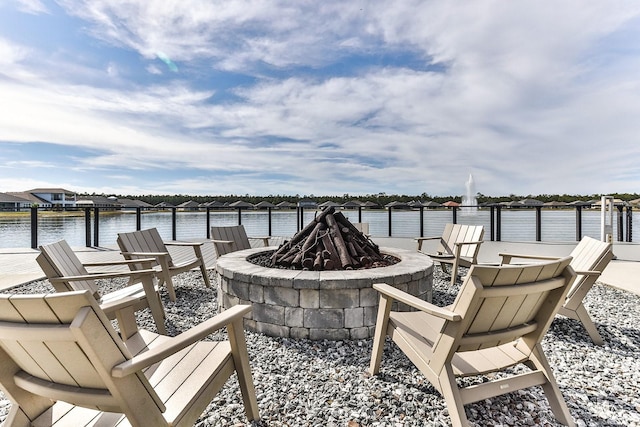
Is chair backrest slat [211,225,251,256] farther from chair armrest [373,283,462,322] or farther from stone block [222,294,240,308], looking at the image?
chair armrest [373,283,462,322]

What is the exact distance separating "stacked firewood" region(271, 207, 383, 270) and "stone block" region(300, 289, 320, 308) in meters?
0.53

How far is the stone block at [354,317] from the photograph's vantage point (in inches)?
112

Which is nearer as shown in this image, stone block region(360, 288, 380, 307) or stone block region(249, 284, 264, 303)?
stone block region(360, 288, 380, 307)

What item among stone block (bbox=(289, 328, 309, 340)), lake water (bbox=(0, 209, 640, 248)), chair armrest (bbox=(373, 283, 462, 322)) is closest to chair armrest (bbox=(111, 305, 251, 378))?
chair armrest (bbox=(373, 283, 462, 322))

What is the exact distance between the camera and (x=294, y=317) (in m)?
2.88

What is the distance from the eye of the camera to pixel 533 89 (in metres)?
8.09

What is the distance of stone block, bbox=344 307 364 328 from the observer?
284cm

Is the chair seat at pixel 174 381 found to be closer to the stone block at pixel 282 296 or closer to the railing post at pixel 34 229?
the stone block at pixel 282 296

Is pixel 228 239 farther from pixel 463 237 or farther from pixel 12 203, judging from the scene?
pixel 12 203

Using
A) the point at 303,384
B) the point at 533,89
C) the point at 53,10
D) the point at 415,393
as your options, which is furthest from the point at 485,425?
the point at 533,89

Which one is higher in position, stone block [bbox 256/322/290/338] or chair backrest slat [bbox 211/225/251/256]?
chair backrest slat [bbox 211/225/251/256]

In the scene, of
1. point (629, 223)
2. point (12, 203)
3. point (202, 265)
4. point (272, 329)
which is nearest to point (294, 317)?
point (272, 329)

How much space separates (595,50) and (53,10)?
33.8 ft

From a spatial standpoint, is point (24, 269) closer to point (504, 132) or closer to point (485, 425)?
point (485, 425)
